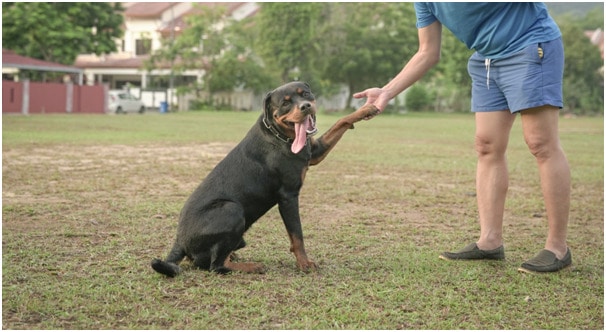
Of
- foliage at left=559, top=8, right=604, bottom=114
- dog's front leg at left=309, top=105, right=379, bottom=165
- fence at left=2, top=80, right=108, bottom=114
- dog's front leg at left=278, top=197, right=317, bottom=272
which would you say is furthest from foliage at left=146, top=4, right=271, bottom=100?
dog's front leg at left=278, top=197, right=317, bottom=272

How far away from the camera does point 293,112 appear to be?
4.21m

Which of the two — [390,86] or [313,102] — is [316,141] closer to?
[313,102]

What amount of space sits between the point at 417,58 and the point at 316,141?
3.08 feet

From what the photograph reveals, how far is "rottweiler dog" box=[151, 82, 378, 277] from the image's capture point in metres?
4.23

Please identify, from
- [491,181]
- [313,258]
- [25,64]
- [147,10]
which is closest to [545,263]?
[491,181]

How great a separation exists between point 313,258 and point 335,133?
2.63 ft

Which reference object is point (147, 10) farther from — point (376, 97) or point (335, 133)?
point (335, 133)

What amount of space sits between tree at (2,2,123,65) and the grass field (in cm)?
3129

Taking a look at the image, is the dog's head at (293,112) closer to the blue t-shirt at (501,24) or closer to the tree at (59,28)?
the blue t-shirt at (501,24)

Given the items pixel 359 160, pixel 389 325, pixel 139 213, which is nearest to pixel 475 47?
pixel 389 325

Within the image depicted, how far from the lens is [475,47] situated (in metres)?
4.59

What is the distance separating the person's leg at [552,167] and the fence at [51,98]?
29.2 meters

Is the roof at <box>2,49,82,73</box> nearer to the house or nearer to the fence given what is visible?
the fence

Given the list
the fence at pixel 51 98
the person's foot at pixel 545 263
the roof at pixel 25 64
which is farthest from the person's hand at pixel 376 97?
the roof at pixel 25 64
